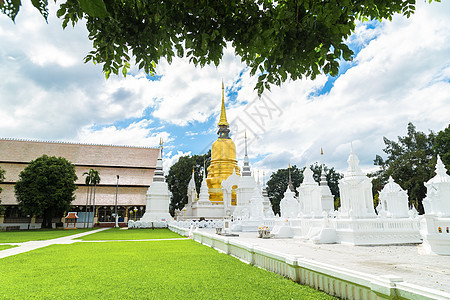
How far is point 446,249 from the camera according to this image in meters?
9.34

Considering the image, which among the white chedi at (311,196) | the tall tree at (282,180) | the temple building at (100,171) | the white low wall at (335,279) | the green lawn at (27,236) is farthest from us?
the tall tree at (282,180)

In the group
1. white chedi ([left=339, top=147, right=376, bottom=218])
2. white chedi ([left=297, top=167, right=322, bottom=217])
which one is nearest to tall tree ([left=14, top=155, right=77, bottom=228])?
white chedi ([left=297, top=167, right=322, bottom=217])

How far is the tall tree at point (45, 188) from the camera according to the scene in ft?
96.2

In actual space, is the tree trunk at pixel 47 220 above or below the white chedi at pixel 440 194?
below

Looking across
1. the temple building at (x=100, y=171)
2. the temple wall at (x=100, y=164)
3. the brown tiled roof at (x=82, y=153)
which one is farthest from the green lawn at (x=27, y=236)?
the brown tiled roof at (x=82, y=153)

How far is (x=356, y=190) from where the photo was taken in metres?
14.7

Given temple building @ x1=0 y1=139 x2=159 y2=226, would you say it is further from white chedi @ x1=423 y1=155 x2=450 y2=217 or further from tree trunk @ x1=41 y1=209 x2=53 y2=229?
white chedi @ x1=423 y1=155 x2=450 y2=217

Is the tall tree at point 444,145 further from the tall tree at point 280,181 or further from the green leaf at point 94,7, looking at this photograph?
the green leaf at point 94,7

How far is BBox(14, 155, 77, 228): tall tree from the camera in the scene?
29328 mm

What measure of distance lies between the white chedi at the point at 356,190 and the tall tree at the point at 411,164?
2339 centimetres

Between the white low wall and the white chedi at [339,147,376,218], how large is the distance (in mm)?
8842

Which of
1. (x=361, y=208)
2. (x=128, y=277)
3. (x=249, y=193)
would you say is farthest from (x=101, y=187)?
(x=128, y=277)

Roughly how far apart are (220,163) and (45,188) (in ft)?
68.7

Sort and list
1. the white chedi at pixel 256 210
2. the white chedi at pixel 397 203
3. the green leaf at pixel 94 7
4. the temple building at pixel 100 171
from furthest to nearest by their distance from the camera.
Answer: the temple building at pixel 100 171
the white chedi at pixel 256 210
the white chedi at pixel 397 203
the green leaf at pixel 94 7
